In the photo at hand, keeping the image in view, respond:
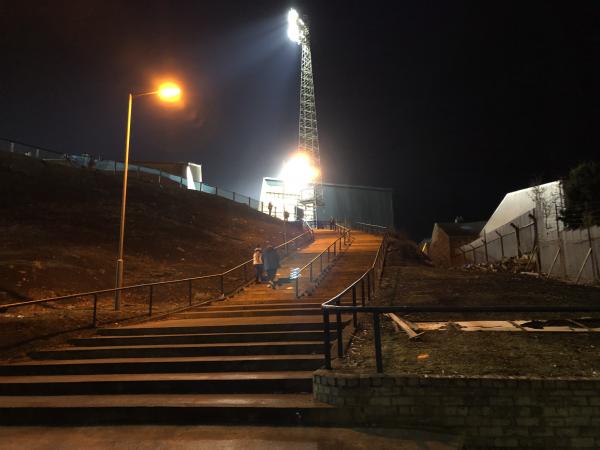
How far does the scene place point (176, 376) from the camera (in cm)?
629

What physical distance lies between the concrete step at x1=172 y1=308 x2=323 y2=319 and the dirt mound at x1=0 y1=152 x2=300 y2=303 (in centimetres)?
543

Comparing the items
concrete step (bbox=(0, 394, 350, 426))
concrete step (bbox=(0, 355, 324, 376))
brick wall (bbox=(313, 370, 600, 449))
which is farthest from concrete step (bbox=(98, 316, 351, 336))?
brick wall (bbox=(313, 370, 600, 449))

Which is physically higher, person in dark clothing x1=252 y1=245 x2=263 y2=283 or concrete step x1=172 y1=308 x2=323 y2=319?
person in dark clothing x1=252 y1=245 x2=263 y2=283

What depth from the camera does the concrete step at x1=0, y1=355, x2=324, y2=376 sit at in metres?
6.43

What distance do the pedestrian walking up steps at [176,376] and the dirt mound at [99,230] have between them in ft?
20.9

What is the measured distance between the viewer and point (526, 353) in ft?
20.6

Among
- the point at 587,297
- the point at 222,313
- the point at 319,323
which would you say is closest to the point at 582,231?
the point at 587,297

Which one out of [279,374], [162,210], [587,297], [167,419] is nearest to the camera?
[167,419]

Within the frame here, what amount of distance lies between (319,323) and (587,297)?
8.90 metres

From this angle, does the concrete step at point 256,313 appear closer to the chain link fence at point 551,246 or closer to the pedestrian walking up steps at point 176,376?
the pedestrian walking up steps at point 176,376

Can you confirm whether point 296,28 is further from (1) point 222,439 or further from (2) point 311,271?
(1) point 222,439

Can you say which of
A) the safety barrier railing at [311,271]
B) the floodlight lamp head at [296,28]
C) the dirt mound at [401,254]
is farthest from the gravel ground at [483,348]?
the floodlight lamp head at [296,28]

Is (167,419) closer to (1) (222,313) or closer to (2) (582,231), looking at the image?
(1) (222,313)

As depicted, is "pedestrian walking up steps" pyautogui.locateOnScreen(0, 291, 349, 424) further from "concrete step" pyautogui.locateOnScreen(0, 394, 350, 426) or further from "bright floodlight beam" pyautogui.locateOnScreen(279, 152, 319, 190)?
"bright floodlight beam" pyautogui.locateOnScreen(279, 152, 319, 190)
